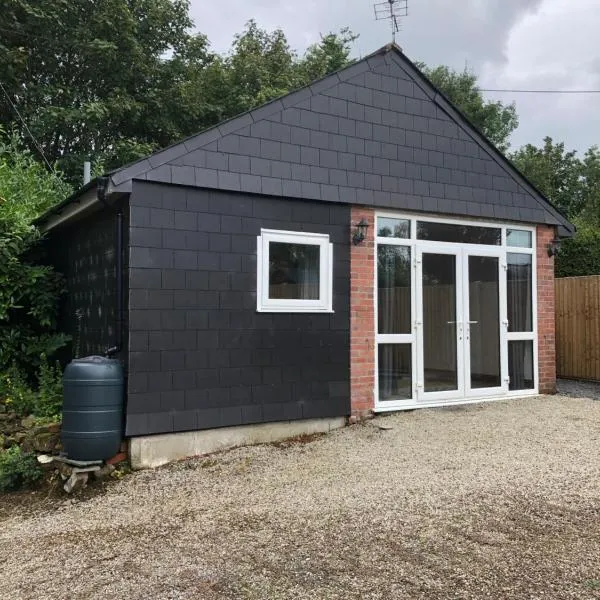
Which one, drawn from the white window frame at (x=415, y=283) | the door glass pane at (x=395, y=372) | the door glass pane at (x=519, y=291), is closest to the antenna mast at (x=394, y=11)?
the white window frame at (x=415, y=283)

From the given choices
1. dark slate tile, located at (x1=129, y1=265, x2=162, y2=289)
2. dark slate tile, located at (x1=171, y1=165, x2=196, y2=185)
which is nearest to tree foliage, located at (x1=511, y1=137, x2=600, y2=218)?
dark slate tile, located at (x1=171, y1=165, x2=196, y2=185)

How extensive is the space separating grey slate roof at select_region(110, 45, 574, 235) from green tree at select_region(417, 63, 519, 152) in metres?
19.1

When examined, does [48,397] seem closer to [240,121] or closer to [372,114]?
[240,121]

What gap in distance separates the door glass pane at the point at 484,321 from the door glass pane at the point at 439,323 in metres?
0.30

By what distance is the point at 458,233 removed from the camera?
7848mm

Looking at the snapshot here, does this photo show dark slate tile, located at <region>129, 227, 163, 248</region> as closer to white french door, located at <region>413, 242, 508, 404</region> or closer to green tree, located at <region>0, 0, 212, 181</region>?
white french door, located at <region>413, 242, 508, 404</region>

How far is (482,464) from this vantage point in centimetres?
527

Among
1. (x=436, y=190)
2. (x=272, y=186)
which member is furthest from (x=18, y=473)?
(x=436, y=190)

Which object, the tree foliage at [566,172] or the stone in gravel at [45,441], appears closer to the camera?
the stone in gravel at [45,441]

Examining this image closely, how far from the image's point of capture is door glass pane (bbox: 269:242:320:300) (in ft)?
21.3

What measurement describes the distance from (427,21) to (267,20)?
1059 centimetres

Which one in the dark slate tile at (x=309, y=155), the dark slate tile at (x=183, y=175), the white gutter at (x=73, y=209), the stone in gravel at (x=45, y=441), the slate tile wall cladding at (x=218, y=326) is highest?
the dark slate tile at (x=309, y=155)

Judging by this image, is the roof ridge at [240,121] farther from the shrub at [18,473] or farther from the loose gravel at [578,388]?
the loose gravel at [578,388]

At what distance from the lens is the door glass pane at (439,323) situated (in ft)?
24.6
